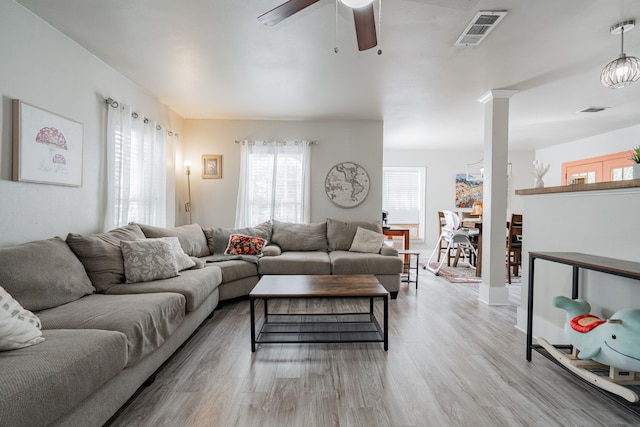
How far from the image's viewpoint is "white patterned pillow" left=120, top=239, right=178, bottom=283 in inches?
102

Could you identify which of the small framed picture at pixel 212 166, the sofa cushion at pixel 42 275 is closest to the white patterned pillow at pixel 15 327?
the sofa cushion at pixel 42 275

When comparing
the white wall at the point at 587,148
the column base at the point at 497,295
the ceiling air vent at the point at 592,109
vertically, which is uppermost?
the ceiling air vent at the point at 592,109

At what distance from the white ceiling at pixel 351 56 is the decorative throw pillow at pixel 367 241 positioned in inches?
70.7

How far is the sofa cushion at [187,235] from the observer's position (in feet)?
10.9

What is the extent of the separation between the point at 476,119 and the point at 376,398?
178 inches

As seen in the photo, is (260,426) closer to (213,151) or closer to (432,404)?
(432,404)

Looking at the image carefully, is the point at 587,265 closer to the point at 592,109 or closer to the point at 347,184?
the point at 347,184

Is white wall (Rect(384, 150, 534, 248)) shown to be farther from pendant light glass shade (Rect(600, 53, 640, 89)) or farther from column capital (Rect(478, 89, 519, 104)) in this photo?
pendant light glass shade (Rect(600, 53, 640, 89))

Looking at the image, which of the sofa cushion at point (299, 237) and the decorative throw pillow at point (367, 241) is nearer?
the decorative throw pillow at point (367, 241)

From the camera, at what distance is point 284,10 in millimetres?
1735

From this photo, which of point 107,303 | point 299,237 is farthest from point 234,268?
point 107,303

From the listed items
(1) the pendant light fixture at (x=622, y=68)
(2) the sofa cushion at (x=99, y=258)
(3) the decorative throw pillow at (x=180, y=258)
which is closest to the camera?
(1) the pendant light fixture at (x=622, y=68)

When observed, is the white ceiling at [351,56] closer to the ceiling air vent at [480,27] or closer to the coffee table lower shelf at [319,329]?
the ceiling air vent at [480,27]

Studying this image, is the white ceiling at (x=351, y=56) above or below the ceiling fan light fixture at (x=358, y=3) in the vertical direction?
above
